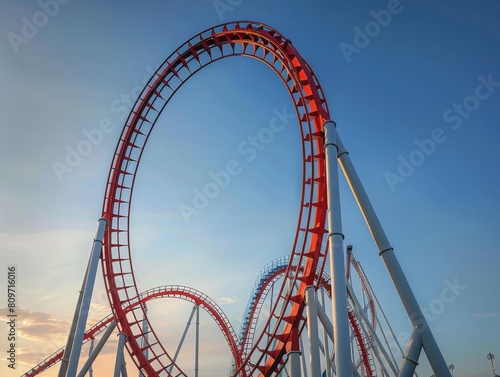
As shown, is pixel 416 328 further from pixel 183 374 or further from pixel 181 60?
pixel 181 60

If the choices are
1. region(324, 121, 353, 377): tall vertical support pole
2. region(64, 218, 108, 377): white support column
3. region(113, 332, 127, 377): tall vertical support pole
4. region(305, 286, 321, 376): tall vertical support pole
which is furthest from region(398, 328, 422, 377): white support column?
region(113, 332, 127, 377): tall vertical support pole

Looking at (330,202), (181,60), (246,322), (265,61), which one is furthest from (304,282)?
(246,322)

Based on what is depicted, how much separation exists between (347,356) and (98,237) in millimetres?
8240

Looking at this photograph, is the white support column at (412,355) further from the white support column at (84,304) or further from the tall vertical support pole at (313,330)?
the white support column at (84,304)

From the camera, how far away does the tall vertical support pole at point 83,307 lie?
31.7ft

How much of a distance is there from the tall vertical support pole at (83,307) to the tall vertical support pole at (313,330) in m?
5.85

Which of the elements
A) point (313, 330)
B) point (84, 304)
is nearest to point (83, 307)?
point (84, 304)

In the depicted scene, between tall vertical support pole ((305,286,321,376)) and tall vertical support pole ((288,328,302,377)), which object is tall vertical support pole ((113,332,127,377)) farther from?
tall vertical support pole ((305,286,321,376))

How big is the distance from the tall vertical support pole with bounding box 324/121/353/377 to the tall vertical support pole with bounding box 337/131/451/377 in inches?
15.2

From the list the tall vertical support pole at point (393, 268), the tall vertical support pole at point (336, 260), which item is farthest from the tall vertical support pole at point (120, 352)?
the tall vertical support pole at point (393, 268)

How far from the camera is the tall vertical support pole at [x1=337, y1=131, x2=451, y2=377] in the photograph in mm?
6223

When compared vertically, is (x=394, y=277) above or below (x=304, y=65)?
below

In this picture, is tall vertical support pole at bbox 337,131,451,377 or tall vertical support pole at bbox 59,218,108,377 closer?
tall vertical support pole at bbox 337,131,451,377

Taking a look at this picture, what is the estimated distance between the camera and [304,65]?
977cm
